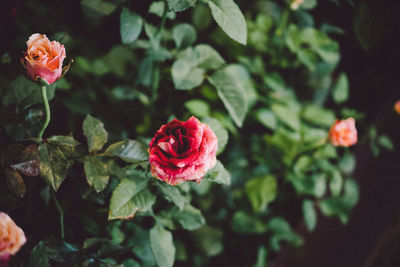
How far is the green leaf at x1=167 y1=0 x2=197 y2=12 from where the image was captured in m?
0.56

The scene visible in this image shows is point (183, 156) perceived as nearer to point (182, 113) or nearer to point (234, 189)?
point (182, 113)

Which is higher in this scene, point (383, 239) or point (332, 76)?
point (332, 76)

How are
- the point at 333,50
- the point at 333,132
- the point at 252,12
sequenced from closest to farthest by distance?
the point at 333,132
the point at 333,50
the point at 252,12

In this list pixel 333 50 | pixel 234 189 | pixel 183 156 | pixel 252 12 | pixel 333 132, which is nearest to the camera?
pixel 183 156

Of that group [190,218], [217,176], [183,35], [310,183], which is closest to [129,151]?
[217,176]

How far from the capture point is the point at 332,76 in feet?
5.21

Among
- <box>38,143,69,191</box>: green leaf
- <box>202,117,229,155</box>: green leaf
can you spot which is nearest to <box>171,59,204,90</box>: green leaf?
<box>202,117,229,155</box>: green leaf

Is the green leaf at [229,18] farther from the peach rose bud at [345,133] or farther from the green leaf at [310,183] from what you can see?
the green leaf at [310,183]

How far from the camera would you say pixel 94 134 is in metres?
0.63

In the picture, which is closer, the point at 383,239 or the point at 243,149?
the point at 243,149

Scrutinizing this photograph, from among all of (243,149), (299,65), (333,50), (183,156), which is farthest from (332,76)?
(183,156)

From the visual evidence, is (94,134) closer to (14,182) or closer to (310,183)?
(14,182)

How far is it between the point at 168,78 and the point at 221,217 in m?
0.77

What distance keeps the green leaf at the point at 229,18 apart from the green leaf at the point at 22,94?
0.40 metres
